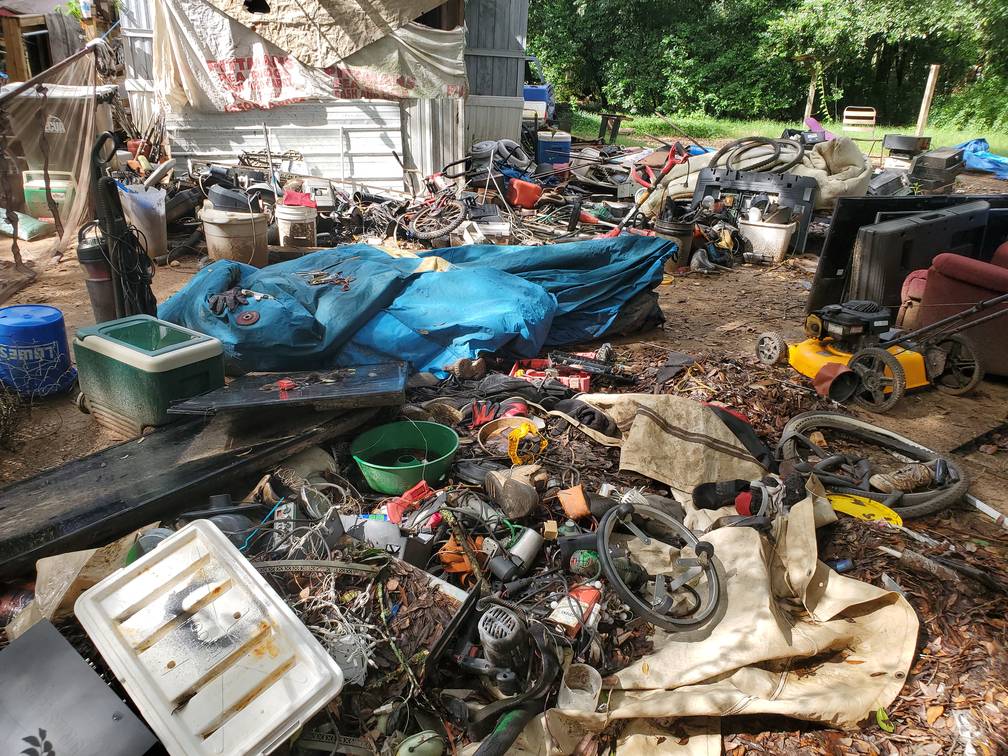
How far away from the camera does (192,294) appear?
16.3ft

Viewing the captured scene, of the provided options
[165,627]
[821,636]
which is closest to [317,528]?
[165,627]

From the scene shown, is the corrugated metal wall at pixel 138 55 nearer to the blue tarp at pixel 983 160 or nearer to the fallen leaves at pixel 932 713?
the fallen leaves at pixel 932 713

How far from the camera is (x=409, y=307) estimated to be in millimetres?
5121

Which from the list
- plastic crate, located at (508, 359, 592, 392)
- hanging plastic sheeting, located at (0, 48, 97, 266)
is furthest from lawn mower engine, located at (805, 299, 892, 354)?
hanging plastic sheeting, located at (0, 48, 97, 266)

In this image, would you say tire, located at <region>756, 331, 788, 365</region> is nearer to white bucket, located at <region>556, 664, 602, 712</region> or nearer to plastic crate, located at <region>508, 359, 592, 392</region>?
plastic crate, located at <region>508, 359, 592, 392</region>

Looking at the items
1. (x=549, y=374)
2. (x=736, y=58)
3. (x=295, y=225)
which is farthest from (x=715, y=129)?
(x=549, y=374)

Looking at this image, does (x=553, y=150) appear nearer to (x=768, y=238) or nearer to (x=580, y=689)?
(x=768, y=238)

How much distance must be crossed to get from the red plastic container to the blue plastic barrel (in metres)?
7.06

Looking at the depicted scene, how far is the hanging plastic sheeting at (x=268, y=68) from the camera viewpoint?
927 cm

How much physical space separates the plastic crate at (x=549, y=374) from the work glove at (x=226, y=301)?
6.58ft

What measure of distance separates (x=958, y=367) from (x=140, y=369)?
18.7 feet

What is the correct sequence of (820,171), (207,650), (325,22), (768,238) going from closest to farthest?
(207,650)
(768,238)
(325,22)
(820,171)

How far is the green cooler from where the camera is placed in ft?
12.3

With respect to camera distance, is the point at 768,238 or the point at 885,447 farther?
the point at 768,238
